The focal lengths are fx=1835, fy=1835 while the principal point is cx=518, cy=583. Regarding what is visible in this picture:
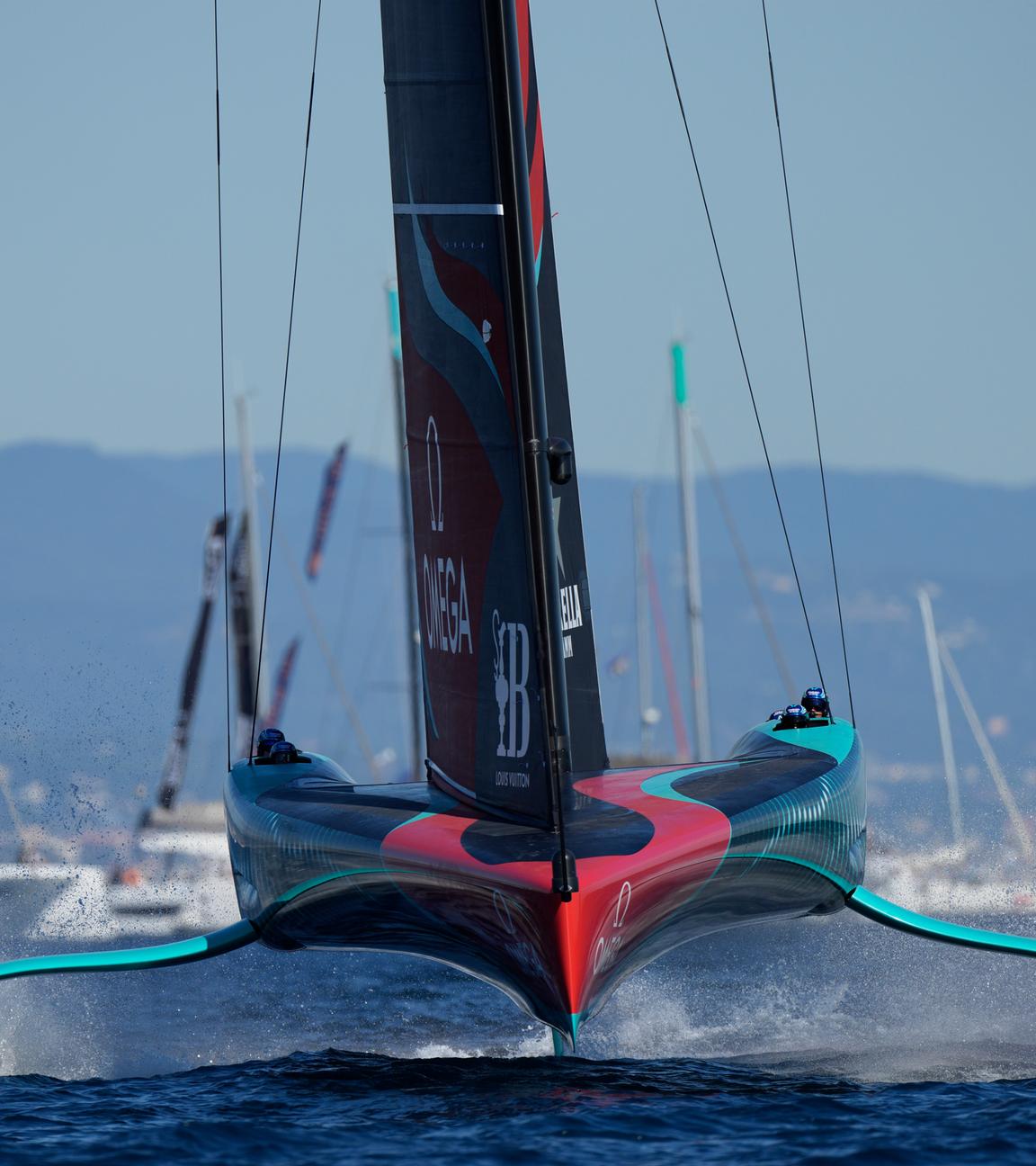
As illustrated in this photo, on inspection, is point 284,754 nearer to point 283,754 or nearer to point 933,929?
point 283,754

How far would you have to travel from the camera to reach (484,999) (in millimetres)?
9258

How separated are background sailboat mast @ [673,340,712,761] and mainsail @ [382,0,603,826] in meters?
10.7

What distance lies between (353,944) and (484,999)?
95.7 inches

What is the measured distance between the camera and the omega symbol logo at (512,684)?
6.39 meters

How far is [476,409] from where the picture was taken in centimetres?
661

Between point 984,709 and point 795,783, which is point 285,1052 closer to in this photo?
point 795,783

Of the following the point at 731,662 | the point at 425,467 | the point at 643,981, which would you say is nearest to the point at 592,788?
the point at 425,467

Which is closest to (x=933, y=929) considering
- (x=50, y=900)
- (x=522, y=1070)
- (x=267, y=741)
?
(x=522, y=1070)

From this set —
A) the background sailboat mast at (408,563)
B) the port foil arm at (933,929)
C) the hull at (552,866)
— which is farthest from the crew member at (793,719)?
the background sailboat mast at (408,563)

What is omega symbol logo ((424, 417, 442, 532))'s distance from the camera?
691cm

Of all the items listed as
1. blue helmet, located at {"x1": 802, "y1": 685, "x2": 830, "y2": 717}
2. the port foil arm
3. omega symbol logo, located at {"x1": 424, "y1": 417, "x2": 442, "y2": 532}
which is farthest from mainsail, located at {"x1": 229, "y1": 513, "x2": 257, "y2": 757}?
the port foil arm

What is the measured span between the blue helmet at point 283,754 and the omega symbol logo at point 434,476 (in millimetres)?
1692

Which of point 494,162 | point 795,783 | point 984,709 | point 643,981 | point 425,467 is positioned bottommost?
point 984,709

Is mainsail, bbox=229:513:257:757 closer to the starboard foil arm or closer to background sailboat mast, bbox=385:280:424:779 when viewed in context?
background sailboat mast, bbox=385:280:424:779
